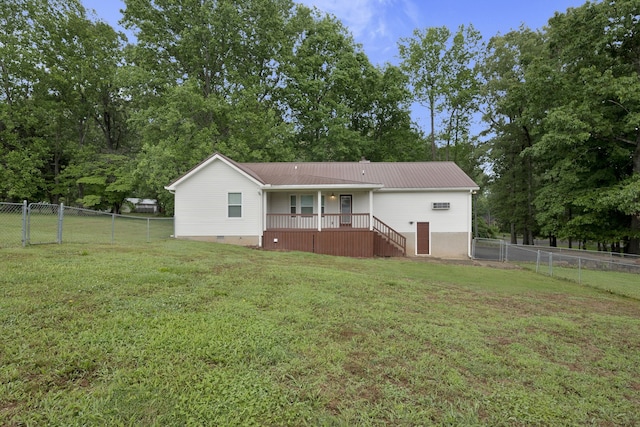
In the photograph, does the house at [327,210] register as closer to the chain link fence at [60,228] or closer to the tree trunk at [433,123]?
the chain link fence at [60,228]

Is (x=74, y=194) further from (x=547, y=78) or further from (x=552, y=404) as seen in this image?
(x=547, y=78)

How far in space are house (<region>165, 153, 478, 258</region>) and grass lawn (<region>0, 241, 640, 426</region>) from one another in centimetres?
831

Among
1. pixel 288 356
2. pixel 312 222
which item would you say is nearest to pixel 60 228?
pixel 288 356

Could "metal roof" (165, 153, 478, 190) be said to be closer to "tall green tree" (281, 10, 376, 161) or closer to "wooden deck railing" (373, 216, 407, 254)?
"wooden deck railing" (373, 216, 407, 254)

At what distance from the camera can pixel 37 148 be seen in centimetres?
2386

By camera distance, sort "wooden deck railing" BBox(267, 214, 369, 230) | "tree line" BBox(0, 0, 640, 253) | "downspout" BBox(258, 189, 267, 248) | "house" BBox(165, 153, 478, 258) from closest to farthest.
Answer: "house" BBox(165, 153, 478, 258) → "downspout" BBox(258, 189, 267, 248) → "wooden deck railing" BBox(267, 214, 369, 230) → "tree line" BBox(0, 0, 640, 253)

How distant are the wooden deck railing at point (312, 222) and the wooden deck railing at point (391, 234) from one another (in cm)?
76

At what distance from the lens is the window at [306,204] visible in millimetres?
15352

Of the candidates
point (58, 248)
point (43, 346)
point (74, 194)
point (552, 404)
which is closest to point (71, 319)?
point (43, 346)

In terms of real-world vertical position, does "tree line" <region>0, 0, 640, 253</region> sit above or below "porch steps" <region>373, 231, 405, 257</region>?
above

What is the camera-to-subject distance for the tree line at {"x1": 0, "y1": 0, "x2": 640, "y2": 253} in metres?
17.0

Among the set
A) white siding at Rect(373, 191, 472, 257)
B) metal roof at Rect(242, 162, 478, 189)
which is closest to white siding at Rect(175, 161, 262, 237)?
metal roof at Rect(242, 162, 478, 189)

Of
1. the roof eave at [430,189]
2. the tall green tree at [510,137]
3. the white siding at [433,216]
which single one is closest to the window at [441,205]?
the white siding at [433,216]

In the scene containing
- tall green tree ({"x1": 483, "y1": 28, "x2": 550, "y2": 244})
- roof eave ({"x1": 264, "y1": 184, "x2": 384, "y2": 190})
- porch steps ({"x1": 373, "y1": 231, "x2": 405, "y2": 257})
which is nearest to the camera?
roof eave ({"x1": 264, "y1": 184, "x2": 384, "y2": 190})
